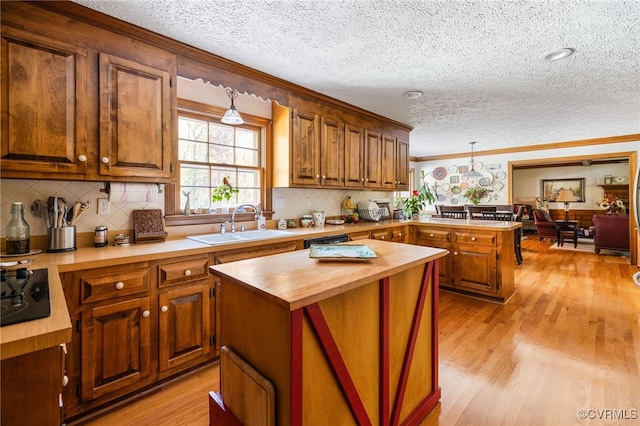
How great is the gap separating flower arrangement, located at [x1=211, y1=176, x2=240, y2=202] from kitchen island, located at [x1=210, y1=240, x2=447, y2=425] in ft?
4.76

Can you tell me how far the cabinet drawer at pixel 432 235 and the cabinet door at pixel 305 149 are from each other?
1746 mm

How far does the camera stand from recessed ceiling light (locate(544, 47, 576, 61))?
2174mm

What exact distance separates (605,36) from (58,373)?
335 cm

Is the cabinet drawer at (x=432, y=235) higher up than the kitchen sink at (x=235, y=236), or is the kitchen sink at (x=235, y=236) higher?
the kitchen sink at (x=235, y=236)

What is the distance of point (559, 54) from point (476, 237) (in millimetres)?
1980

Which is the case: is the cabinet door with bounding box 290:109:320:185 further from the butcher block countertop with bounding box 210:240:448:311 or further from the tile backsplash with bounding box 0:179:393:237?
the butcher block countertop with bounding box 210:240:448:311

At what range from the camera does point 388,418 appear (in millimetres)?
1378

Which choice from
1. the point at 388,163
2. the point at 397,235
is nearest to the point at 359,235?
the point at 397,235

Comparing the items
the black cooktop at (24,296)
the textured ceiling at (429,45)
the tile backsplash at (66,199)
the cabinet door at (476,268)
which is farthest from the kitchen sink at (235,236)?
the cabinet door at (476,268)

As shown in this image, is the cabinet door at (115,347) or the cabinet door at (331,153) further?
the cabinet door at (331,153)

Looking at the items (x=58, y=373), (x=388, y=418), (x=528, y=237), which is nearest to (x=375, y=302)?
(x=388, y=418)

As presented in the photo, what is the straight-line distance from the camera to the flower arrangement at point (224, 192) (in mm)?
2766

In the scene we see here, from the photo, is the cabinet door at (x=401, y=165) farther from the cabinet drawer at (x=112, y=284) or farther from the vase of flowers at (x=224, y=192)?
the cabinet drawer at (x=112, y=284)

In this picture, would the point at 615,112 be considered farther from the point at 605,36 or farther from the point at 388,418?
the point at 388,418
